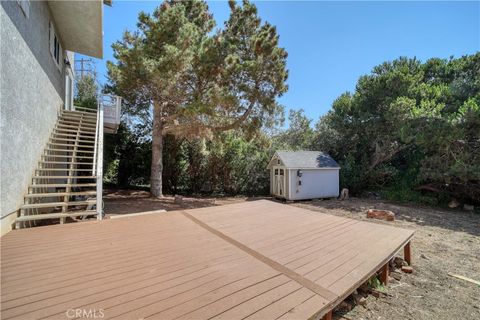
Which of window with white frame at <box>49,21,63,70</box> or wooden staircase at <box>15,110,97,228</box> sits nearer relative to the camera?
wooden staircase at <box>15,110,97,228</box>

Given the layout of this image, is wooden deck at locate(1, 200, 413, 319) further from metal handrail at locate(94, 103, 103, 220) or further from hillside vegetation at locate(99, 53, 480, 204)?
hillside vegetation at locate(99, 53, 480, 204)

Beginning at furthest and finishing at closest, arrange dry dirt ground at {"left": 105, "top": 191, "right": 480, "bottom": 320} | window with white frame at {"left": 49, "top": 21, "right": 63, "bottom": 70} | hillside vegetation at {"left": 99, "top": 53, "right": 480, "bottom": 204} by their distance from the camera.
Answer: hillside vegetation at {"left": 99, "top": 53, "right": 480, "bottom": 204} < window with white frame at {"left": 49, "top": 21, "right": 63, "bottom": 70} < dry dirt ground at {"left": 105, "top": 191, "right": 480, "bottom": 320}

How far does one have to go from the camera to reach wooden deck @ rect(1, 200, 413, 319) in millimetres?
1839

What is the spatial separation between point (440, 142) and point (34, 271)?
13.6m

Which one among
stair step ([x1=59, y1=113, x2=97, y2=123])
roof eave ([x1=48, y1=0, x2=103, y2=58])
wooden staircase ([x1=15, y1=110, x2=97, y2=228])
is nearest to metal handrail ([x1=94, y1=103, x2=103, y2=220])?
wooden staircase ([x1=15, y1=110, x2=97, y2=228])

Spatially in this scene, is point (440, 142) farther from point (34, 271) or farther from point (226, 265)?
point (34, 271)

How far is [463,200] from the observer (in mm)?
11203

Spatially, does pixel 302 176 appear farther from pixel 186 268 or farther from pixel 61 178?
pixel 186 268

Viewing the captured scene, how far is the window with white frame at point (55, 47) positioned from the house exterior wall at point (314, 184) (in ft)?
34.0

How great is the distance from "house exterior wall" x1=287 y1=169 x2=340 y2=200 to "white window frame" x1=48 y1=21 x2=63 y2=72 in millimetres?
10351

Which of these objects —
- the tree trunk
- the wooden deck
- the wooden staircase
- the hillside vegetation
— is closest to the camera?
the wooden deck

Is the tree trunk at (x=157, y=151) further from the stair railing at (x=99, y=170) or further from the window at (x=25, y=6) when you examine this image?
the window at (x=25, y=6)

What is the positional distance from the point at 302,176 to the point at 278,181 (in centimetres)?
142

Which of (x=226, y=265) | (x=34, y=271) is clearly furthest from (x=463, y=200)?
(x=34, y=271)
